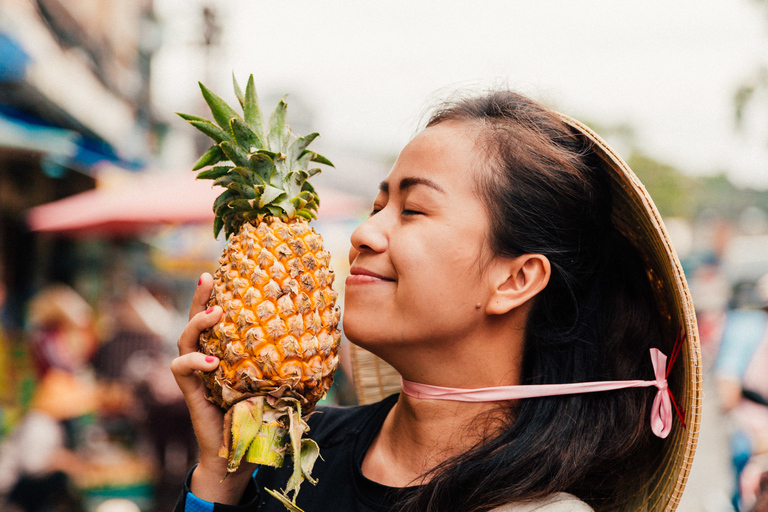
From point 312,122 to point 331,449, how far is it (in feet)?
98.7

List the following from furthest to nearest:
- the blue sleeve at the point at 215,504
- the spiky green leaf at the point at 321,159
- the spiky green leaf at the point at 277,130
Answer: the spiky green leaf at the point at 321,159 → the spiky green leaf at the point at 277,130 → the blue sleeve at the point at 215,504

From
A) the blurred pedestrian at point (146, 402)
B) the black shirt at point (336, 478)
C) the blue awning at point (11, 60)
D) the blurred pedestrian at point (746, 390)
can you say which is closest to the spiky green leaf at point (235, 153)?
the black shirt at point (336, 478)

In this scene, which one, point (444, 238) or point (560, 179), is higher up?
point (560, 179)

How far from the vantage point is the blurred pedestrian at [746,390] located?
12.9ft

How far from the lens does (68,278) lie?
11.6 meters

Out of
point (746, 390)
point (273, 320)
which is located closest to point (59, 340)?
point (273, 320)

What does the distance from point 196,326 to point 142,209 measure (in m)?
5.71

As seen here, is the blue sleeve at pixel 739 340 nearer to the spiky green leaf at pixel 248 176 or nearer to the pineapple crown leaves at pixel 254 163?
the pineapple crown leaves at pixel 254 163

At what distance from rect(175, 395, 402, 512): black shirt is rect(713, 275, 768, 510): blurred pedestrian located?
2.90 metres

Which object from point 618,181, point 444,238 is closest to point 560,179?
point 618,181

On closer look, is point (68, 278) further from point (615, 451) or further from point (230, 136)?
point (615, 451)

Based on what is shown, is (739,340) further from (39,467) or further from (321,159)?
(39,467)

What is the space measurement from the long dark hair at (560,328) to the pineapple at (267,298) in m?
0.54

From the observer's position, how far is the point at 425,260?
6.28 ft
